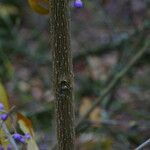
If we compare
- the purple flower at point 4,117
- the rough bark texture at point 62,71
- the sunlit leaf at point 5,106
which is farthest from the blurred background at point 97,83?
the rough bark texture at point 62,71

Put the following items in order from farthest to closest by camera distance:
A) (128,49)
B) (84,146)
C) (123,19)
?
(123,19)
(128,49)
(84,146)

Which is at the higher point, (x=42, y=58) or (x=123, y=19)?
(x=123, y=19)

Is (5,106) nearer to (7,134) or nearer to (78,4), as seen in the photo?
(7,134)

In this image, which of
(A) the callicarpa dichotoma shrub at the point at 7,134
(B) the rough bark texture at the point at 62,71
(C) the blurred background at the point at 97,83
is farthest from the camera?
(C) the blurred background at the point at 97,83

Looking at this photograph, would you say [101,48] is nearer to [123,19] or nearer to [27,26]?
[123,19]

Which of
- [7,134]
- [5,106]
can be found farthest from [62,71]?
[5,106]

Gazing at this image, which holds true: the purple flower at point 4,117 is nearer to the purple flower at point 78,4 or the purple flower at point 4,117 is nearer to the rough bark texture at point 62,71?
the rough bark texture at point 62,71

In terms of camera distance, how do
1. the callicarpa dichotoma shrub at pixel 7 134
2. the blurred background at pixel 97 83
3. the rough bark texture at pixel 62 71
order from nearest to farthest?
the rough bark texture at pixel 62 71, the callicarpa dichotoma shrub at pixel 7 134, the blurred background at pixel 97 83

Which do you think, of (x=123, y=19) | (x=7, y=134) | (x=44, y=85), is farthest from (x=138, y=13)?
(x=7, y=134)
